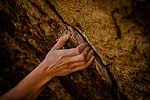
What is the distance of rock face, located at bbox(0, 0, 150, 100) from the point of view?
1.62 metres

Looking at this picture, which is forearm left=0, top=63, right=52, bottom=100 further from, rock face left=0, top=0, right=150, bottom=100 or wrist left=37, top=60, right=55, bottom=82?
rock face left=0, top=0, right=150, bottom=100

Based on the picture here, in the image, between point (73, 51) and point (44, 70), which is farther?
point (44, 70)

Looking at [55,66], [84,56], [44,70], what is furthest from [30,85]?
[84,56]

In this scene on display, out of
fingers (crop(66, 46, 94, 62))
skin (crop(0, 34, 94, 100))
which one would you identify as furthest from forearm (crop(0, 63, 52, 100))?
fingers (crop(66, 46, 94, 62))

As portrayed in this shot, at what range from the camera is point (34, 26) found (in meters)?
2.33

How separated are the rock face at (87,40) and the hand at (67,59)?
0.28 ft

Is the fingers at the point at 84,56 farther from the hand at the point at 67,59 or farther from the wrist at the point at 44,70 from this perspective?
the wrist at the point at 44,70

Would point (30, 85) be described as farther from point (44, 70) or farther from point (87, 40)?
point (87, 40)

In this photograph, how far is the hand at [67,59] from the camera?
1.98m

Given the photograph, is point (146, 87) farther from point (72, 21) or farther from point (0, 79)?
point (0, 79)

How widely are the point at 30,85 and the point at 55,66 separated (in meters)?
0.30

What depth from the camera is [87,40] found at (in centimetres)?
209

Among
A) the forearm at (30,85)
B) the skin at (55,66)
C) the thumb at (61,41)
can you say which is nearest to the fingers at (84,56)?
the skin at (55,66)

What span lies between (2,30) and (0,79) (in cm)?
78
